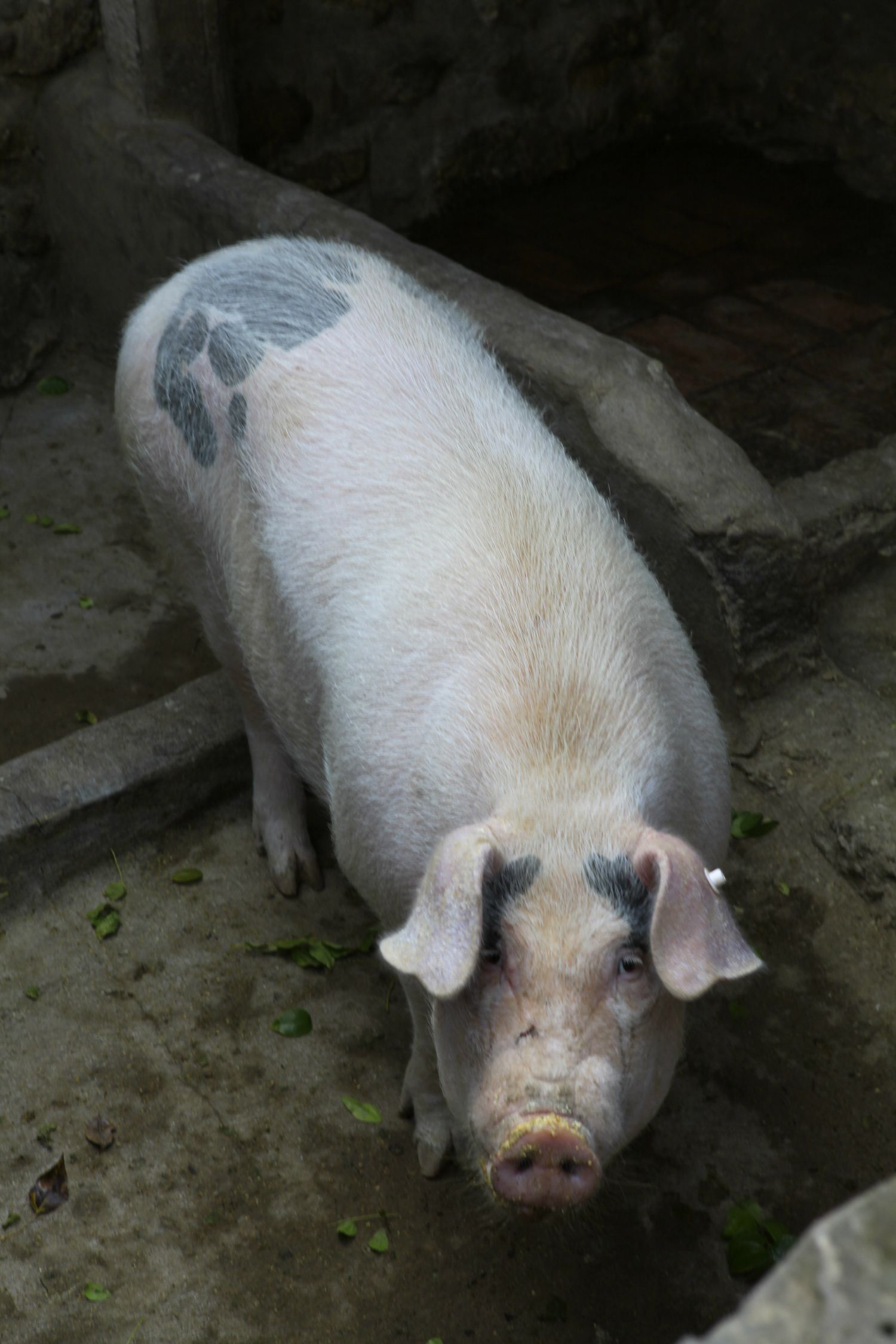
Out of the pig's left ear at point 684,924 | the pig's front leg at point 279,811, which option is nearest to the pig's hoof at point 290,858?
the pig's front leg at point 279,811

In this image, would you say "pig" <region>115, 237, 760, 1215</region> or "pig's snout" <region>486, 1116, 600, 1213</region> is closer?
"pig's snout" <region>486, 1116, 600, 1213</region>

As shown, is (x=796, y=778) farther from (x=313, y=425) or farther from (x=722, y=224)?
(x=722, y=224)

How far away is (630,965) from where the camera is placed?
1.92 meters

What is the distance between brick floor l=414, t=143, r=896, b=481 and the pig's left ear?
2527 mm

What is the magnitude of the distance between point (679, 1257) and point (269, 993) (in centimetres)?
103

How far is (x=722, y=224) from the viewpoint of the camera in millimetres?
5625

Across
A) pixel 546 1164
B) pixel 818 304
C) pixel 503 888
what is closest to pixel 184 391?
pixel 503 888

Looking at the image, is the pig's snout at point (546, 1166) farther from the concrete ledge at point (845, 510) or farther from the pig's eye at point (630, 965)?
the concrete ledge at point (845, 510)

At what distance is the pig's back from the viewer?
85.7 inches

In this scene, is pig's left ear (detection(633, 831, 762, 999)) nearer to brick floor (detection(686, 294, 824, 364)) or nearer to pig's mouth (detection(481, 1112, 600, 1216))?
pig's mouth (detection(481, 1112, 600, 1216))

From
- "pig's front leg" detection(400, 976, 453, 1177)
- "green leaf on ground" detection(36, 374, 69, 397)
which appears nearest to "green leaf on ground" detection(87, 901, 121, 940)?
"pig's front leg" detection(400, 976, 453, 1177)

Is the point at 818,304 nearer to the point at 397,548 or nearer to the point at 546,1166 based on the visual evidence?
the point at 397,548

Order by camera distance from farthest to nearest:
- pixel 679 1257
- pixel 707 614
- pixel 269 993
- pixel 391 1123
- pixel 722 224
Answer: pixel 722 224 < pixel 707 614 < pixel 269 993 < pixel 391 1123 < pixel 679 1257

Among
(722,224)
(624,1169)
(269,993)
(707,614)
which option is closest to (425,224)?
(722,224)
